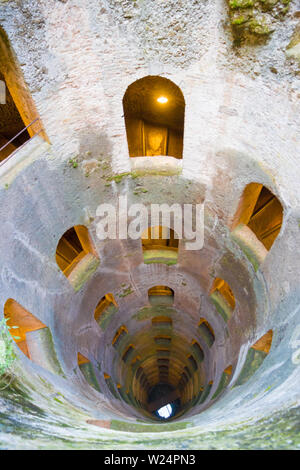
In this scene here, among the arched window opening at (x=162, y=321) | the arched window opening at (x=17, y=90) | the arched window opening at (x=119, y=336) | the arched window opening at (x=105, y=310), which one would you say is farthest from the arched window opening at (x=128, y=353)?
the arched window opening at (x=17, y=90)

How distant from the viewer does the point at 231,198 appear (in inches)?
228

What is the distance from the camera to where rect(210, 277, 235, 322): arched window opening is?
7938 millimetres

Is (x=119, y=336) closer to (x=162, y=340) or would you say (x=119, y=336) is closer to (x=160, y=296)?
(x=160, y=296)

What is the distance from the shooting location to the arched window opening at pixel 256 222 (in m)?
5.86

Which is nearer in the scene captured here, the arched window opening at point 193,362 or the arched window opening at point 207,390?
the arched window opening at point 207,390

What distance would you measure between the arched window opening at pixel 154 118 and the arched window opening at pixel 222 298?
144 inches

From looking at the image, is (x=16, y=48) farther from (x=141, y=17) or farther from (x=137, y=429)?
(x=137, y=429)

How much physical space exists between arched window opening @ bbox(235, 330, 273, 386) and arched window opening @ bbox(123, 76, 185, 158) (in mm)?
4988

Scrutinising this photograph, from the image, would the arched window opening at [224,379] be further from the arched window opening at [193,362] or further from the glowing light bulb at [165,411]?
the glowing light bulb at [165,411]

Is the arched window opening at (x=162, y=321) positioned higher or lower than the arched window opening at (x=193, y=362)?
higher

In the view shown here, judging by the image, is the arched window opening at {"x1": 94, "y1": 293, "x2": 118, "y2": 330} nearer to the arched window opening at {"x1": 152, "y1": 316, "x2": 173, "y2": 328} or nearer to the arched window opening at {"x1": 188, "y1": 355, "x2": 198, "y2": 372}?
the arched window opening at {"x1": 152, "y1": 316, "x2": 173, "y2": 328}

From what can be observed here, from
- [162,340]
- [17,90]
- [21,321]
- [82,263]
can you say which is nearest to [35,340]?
[21,321]

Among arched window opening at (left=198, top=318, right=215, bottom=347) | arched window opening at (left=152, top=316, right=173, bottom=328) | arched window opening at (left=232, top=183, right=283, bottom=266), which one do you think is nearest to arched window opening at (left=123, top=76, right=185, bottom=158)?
arched window opening at (left=232, top=183, right=283, bottom=266)

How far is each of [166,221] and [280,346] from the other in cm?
373
